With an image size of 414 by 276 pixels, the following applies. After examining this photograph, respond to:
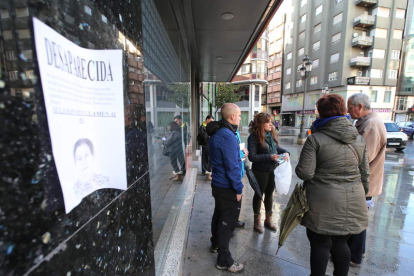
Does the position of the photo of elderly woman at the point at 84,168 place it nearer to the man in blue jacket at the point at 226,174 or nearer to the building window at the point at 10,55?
the building window at the point at 10,55

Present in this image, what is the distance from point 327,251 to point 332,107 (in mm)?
1377

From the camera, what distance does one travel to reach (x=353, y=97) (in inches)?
97.9

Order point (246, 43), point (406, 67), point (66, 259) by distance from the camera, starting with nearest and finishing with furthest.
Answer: point (66, 259) < point (246, 43) < point (406, 67)

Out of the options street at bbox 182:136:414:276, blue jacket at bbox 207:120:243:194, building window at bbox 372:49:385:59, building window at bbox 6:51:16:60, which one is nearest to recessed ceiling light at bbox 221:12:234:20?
blue jacket at bbox 207:120:243:194

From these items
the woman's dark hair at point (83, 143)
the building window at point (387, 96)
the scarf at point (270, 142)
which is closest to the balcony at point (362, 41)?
the building window at point (387, 96)

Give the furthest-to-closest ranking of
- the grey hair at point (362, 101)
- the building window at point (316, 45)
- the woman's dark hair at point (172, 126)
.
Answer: the building window at point (316, 45), the woman's dark hair at point (172, 126), the grey hair at point (362, 101)

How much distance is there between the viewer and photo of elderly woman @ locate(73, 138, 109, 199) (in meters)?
0.75

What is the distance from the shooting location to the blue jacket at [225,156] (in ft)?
7.04

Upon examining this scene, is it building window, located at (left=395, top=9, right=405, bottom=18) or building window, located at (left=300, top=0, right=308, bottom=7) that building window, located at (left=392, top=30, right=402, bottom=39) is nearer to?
building window, located at (left=395, top=9, right=405, bottom=18)

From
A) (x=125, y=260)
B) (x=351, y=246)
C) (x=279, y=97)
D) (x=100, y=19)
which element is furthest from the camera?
(x=279, y=97)

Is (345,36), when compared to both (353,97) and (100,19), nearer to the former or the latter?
(353,97)

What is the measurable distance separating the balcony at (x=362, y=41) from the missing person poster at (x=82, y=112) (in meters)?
39.5

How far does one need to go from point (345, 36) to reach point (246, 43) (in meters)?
34.3

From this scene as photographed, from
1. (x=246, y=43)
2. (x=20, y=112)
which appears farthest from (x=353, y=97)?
(x=246, y=43)
